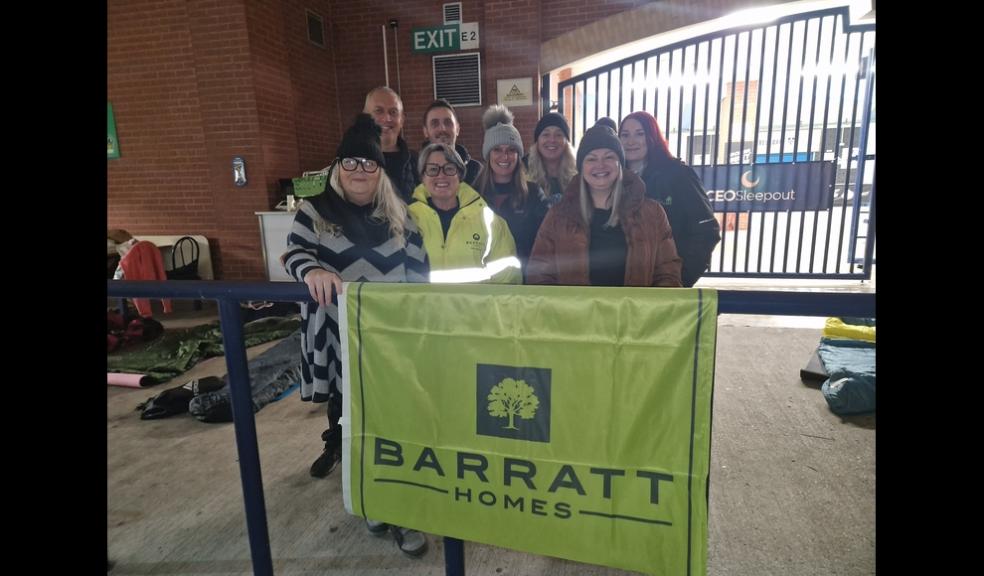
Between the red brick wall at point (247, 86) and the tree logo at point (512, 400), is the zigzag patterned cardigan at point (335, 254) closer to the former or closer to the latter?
the tree logo at point (512, 400)

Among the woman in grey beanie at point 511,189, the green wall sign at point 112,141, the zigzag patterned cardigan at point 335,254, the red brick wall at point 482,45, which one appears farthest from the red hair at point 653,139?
the green wall sign at point 112,141

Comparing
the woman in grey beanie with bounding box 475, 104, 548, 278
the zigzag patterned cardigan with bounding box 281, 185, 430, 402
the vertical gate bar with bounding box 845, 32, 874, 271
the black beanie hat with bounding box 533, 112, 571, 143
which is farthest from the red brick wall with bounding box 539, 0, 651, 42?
the zigzag patterned cardigan with bounding box 281, 185, 430, 402

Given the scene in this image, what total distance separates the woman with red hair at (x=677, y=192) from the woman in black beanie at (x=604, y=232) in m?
0.54

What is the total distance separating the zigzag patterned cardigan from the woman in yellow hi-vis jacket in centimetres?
13

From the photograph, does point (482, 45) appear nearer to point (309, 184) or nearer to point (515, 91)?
point (515, 91)

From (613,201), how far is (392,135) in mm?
1351

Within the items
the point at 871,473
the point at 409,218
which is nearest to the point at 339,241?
the point at 409,218

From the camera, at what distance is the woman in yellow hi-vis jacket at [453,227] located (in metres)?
2.21

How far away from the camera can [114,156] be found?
21.5 ft

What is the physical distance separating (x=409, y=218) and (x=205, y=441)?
1879 millimetres

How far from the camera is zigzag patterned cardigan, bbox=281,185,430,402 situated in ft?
6.34

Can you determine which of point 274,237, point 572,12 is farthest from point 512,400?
point 572,12

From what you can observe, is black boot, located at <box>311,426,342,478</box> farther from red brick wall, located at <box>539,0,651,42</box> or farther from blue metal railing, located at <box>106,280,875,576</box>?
red brick wall, located at <box>539,0,651,42</box>

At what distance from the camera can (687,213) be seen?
8.62ft
